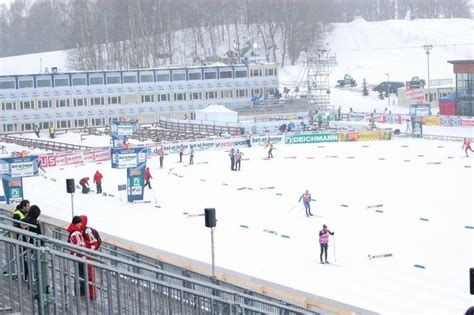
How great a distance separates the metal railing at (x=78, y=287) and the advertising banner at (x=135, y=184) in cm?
1664

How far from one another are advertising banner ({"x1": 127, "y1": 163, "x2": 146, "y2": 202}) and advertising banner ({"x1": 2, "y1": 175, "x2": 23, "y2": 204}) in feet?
10.8

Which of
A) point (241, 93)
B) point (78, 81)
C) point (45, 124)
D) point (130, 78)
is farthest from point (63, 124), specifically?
point (241, 93)

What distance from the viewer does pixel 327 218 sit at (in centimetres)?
2250

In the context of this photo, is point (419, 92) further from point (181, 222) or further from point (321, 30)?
point (181, 222)

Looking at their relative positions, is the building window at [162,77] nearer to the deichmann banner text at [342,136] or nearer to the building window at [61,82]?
the building window at [61,82]

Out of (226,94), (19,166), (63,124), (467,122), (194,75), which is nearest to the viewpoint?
(19,166)

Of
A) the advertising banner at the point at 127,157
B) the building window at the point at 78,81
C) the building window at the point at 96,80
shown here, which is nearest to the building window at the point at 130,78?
the building window at the point at 96,80

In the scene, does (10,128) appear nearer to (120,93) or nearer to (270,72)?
(120,93)

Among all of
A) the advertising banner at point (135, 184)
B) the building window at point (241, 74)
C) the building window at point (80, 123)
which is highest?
the building window at point (241, 74)

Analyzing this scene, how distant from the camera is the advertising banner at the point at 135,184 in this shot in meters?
26.3

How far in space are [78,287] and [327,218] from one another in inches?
594

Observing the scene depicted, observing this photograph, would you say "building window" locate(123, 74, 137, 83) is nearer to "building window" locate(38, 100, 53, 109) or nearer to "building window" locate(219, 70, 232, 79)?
"building window" locate(38, 100, 53, 109)

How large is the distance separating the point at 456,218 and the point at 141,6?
8169 centimetres

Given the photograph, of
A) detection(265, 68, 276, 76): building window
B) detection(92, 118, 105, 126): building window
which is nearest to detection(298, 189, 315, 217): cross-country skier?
detection(92, 118, 105, 126): building window
